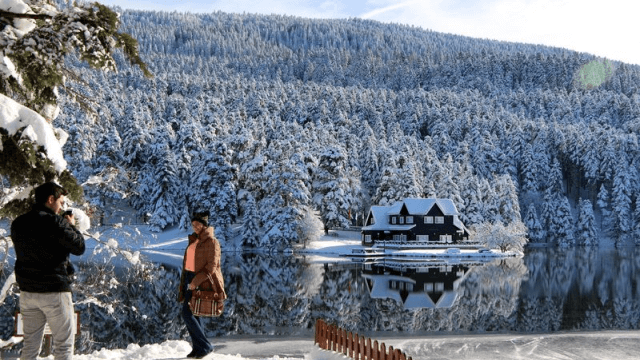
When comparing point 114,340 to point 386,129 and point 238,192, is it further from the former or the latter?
point 386,129

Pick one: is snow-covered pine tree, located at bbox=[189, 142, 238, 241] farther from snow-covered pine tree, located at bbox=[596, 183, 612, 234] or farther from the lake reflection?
snow-covered pine tree, located at bbox=[596, 183, 612, 234]

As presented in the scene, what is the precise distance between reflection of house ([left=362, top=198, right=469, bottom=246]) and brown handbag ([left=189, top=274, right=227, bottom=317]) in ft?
226

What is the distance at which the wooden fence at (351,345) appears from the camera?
11.0 m

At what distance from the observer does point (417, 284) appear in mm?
45719

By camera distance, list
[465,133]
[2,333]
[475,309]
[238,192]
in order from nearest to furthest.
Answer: [2,333], [475,309], [238,192], [465,133]

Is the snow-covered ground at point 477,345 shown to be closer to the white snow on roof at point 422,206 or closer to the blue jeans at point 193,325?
the blue jeans at point 193,325

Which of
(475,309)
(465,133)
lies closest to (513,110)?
(465,133)

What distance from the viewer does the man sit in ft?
19.8

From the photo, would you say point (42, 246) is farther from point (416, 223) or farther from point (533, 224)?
point (533, 224)

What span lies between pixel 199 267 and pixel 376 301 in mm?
28225

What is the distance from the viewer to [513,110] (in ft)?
543

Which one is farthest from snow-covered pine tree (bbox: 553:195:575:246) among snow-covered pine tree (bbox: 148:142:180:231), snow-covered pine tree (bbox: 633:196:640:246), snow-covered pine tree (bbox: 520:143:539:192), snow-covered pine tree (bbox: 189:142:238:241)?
snow-covered pine tree (bbox: 148:142:180:231)

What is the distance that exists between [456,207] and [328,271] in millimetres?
36008

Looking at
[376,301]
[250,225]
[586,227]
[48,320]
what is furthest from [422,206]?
[48,320]
